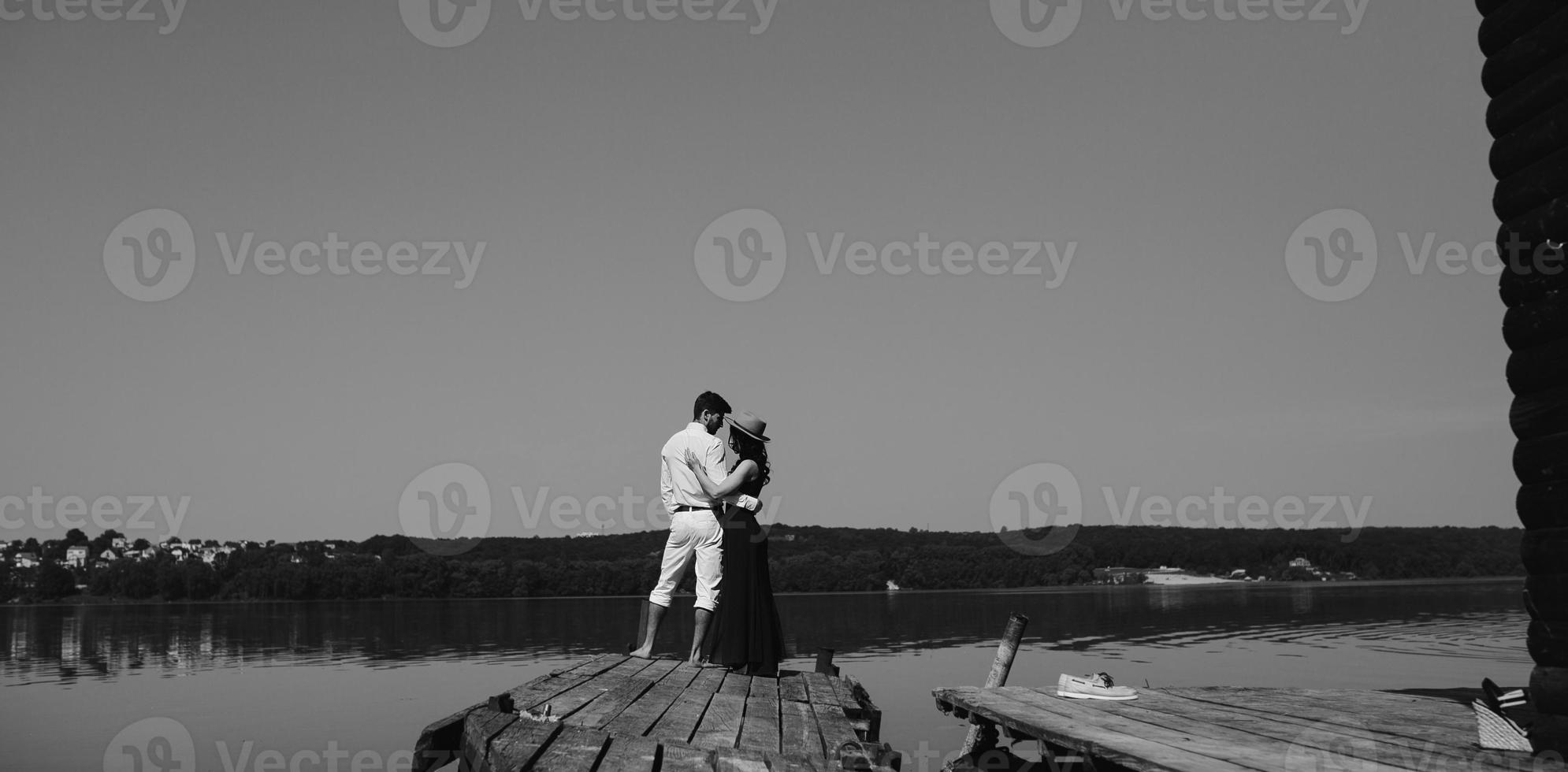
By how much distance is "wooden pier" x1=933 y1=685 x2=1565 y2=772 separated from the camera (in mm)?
4938

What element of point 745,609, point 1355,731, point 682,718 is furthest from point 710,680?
point 1355,731

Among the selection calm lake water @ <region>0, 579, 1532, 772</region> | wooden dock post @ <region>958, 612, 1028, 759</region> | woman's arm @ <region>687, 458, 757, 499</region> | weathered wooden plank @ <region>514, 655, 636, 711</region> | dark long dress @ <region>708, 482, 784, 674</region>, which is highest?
woman's arm @ <region>687, 458, 757, 499</region>

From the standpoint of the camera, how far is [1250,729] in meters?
6.05

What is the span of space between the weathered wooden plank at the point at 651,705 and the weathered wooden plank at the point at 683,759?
0.96m

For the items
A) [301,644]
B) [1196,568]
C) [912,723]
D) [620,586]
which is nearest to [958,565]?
[620,586]

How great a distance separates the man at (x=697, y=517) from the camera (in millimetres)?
9672

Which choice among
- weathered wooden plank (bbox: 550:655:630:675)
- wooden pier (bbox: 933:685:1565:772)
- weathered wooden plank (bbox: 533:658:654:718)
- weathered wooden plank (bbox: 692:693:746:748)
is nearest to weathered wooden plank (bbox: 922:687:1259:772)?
wooden pier (bbox: 933:685:1565:772)

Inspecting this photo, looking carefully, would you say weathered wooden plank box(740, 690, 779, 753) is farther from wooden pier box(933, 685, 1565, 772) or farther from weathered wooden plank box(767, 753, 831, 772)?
wooden pier box(933, 685, 1565, 772)

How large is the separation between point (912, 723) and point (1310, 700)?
39.1ft

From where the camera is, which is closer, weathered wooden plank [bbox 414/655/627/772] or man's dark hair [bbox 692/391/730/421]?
weathered wooden plank [bbox 414/655/627/772]

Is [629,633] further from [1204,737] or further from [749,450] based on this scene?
[1204,737]

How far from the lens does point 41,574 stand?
96.4 metres

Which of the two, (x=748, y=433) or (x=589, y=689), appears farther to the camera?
(x=748, y=433)

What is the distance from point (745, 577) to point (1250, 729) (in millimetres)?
4280
